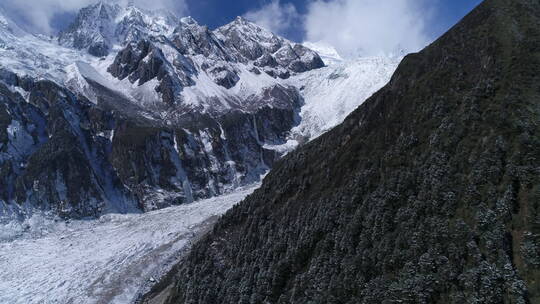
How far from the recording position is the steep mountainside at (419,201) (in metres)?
48.8

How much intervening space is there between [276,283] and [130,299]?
50380 mm

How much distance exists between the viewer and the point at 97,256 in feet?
450

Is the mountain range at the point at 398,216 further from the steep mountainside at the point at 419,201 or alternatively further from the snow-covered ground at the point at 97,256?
the snow-covered ground at the point at 97,256

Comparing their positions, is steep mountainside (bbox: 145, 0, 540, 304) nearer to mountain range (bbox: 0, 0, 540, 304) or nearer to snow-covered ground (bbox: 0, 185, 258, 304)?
mountain range (bbox: 0, 0, 540, 304)

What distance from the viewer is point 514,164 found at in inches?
2083

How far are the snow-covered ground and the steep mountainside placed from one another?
17.0 metres

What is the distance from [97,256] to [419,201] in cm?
11110

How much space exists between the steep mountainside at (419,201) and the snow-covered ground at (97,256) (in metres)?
17.0

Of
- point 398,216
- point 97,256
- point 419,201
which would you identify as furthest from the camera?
point 97,256

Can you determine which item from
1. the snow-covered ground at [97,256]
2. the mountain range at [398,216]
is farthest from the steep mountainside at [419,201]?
the snow-covered ground at [97,256]

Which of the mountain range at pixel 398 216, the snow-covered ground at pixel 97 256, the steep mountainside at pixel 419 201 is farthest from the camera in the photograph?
the snow-covered ground at pixel 97 256

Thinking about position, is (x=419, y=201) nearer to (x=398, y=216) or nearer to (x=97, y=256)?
(x=398, y=216)

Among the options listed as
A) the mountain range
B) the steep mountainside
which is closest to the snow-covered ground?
the mountain range

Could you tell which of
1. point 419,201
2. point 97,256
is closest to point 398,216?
point 419,201
